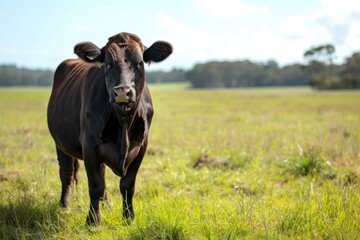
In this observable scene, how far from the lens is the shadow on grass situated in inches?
163

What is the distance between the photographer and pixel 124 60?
4012mm

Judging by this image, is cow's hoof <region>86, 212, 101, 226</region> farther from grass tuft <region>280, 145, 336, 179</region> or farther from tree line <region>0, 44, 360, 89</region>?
tree line <region>0, 44, 360, 89</region>

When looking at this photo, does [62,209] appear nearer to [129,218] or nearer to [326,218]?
[129,218]

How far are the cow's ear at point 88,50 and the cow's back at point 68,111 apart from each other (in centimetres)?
86

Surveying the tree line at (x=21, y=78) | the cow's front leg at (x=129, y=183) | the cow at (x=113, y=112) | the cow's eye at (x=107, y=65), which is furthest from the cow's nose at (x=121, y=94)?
the tree line at (x=21, y=78)

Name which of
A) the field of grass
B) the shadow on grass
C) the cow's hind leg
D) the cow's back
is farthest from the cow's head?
the cow's hind leg

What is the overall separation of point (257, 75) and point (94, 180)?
127 m

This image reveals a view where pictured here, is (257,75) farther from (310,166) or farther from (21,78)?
(310,166)

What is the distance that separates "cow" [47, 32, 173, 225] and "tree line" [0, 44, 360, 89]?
285 feet

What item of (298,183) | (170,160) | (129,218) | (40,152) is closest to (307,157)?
(298,183)

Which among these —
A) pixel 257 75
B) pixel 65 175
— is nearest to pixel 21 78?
pixel 257 75

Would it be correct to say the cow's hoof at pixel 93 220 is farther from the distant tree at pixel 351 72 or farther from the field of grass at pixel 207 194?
the distant tree at pixel 351 72

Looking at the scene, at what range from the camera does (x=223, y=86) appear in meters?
130

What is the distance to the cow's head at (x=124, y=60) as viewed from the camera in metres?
3.80
